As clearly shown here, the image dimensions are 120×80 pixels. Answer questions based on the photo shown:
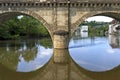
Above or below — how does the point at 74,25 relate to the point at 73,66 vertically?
above

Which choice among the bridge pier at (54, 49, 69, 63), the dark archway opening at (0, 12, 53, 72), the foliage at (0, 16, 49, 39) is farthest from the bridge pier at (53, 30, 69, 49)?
the foliage at (0, 16, 49, 39)

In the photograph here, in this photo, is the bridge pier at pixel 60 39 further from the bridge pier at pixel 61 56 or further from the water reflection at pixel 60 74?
the water reflection at pixel 60 74

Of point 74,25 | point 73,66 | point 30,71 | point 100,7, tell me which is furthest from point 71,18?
point 30,71

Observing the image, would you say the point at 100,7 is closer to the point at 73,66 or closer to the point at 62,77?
the point at 73,66

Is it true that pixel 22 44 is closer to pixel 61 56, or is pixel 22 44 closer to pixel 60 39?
pixel 60 39

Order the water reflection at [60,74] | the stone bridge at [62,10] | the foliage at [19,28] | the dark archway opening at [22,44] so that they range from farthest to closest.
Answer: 1. the foliage at [19,28]
2. the stone bridge at [62,10]
3. the dark archway opening at [22,44]
4. the water reflection at [60,74]

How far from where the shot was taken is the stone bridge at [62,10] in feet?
111

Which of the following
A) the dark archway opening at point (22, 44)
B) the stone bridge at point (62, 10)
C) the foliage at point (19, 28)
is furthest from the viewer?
the foliage at point (19, 28)

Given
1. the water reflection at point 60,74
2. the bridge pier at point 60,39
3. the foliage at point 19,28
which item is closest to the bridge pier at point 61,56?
the bridge pier at point 60,39

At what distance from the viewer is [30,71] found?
21.6 metres

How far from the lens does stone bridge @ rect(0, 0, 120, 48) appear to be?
3397 cm

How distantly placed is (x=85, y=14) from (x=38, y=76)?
53.6 feet

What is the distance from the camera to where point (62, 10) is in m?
34.0

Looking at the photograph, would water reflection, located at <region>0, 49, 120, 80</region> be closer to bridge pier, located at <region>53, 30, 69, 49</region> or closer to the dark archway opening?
the dark archway opening
